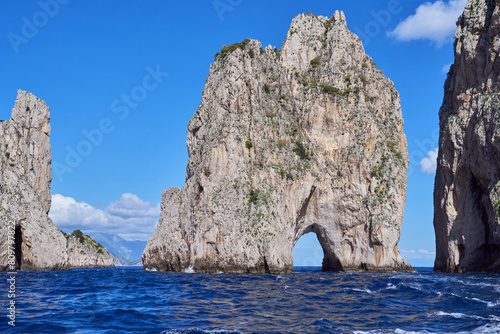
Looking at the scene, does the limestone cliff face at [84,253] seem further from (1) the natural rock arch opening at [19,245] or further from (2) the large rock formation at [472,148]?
(2) the large rock formation at [472,148]

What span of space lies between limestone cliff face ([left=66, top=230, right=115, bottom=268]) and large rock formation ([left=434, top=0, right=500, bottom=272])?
120 meters

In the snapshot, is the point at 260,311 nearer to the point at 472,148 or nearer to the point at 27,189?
the point at 472,148

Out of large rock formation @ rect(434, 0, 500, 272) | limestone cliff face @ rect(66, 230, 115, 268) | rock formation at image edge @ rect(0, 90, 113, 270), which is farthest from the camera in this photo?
limestone cliff face @ rect(66, 230, 115, 268)

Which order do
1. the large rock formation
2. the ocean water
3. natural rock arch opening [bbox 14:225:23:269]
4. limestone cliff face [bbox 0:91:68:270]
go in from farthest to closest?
natural rock arch opening [bbox 14:225:23:269] < limestone cliff face [bbox 0:91:68:270] < the large rock formation < the ocean water

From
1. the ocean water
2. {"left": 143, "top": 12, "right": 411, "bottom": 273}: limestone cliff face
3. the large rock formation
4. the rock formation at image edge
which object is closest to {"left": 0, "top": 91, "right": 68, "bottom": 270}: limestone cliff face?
the rock formation at image edge

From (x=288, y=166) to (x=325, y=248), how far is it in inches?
733

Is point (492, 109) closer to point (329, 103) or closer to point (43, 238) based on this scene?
point (329, 103)

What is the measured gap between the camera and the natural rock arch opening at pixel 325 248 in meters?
86.2

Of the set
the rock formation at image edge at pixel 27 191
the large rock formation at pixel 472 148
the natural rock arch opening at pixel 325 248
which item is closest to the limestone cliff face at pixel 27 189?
the rock formation at image edge at pixel 27 191

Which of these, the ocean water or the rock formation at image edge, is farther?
the rock formation at image edge

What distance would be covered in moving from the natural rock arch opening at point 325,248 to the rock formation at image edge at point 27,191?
165 ft

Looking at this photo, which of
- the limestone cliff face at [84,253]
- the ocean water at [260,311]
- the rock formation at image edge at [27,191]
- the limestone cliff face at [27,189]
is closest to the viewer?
the ocean water at [260,311]

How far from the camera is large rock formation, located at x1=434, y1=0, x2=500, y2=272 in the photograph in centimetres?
5812

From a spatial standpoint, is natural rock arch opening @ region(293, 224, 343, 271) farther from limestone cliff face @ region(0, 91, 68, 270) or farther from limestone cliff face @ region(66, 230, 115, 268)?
limestone cliff face @ region(66, 230, 115, 268)
